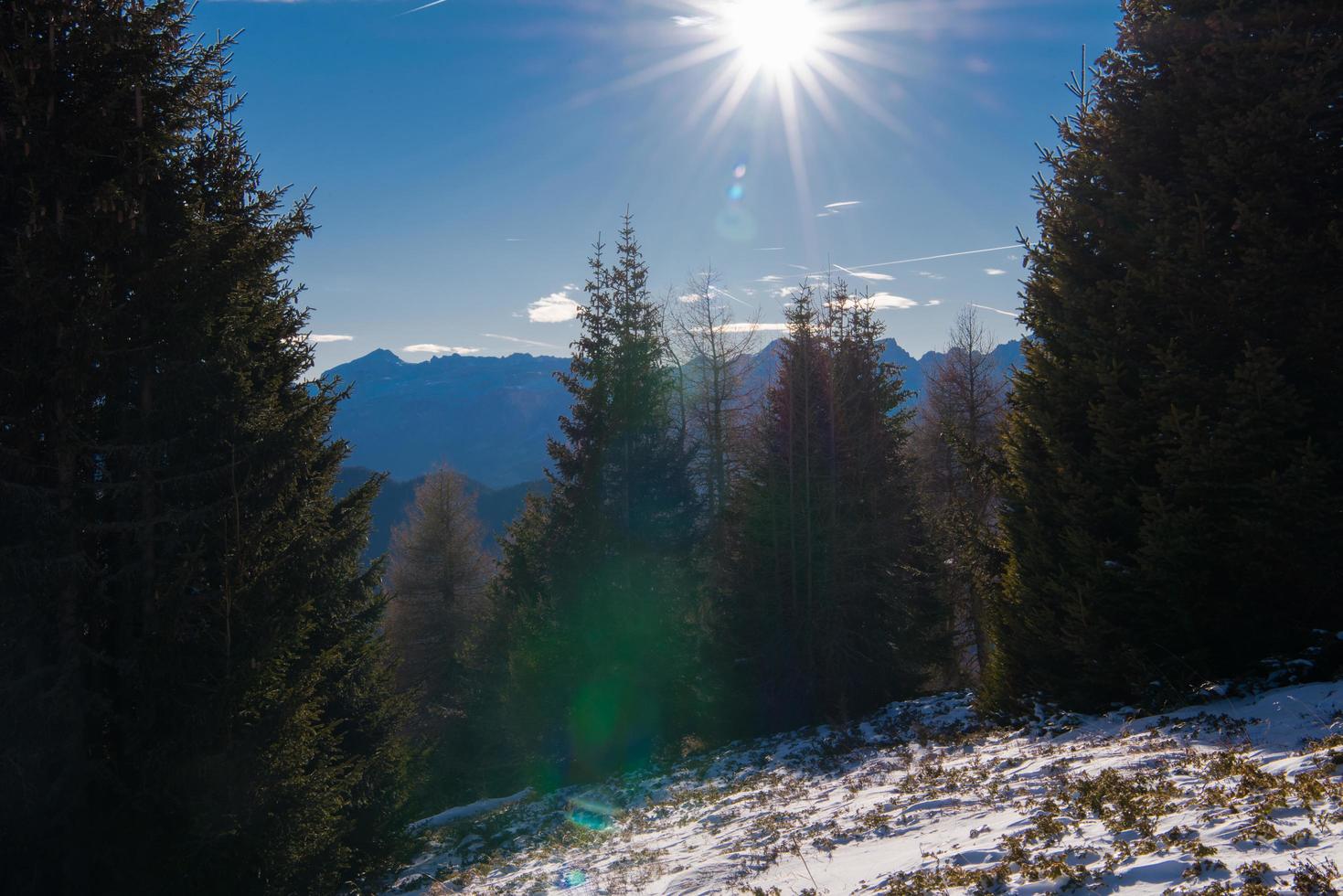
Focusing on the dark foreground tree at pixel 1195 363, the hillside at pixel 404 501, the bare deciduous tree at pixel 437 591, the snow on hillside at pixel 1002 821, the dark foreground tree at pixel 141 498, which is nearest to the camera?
the snow on hillside at pixel 1002 821

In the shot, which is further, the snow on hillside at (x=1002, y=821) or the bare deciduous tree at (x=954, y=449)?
the bare deciduous tree at (x=954, y=449)

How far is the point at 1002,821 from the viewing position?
5723 mm

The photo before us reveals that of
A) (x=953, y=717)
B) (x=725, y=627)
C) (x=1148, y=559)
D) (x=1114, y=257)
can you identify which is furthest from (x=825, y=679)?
(x=1114, y=257)

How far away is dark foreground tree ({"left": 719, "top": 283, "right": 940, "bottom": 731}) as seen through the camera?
57.9 ft

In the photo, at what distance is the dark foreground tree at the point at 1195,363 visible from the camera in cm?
748

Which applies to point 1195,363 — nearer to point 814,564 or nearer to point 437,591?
point 814,564

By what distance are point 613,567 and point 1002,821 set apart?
45.4ft

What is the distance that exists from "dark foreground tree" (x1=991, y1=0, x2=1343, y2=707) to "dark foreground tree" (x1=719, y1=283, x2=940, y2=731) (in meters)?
7.81

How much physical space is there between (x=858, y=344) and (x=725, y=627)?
33.8ft

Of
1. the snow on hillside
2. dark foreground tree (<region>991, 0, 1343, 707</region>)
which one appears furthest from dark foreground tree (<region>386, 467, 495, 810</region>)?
dark foreground tree (<region>991, 0, 1343, 707</region>)

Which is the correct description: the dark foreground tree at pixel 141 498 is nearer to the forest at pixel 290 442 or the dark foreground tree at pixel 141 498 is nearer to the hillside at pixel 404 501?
the forest at pixel 290 442

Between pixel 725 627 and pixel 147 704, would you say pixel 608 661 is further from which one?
pixel 147 704

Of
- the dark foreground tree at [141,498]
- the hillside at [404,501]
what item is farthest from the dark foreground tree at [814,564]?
the hillside at [404,501]

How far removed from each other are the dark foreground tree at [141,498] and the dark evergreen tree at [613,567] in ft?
31.9
